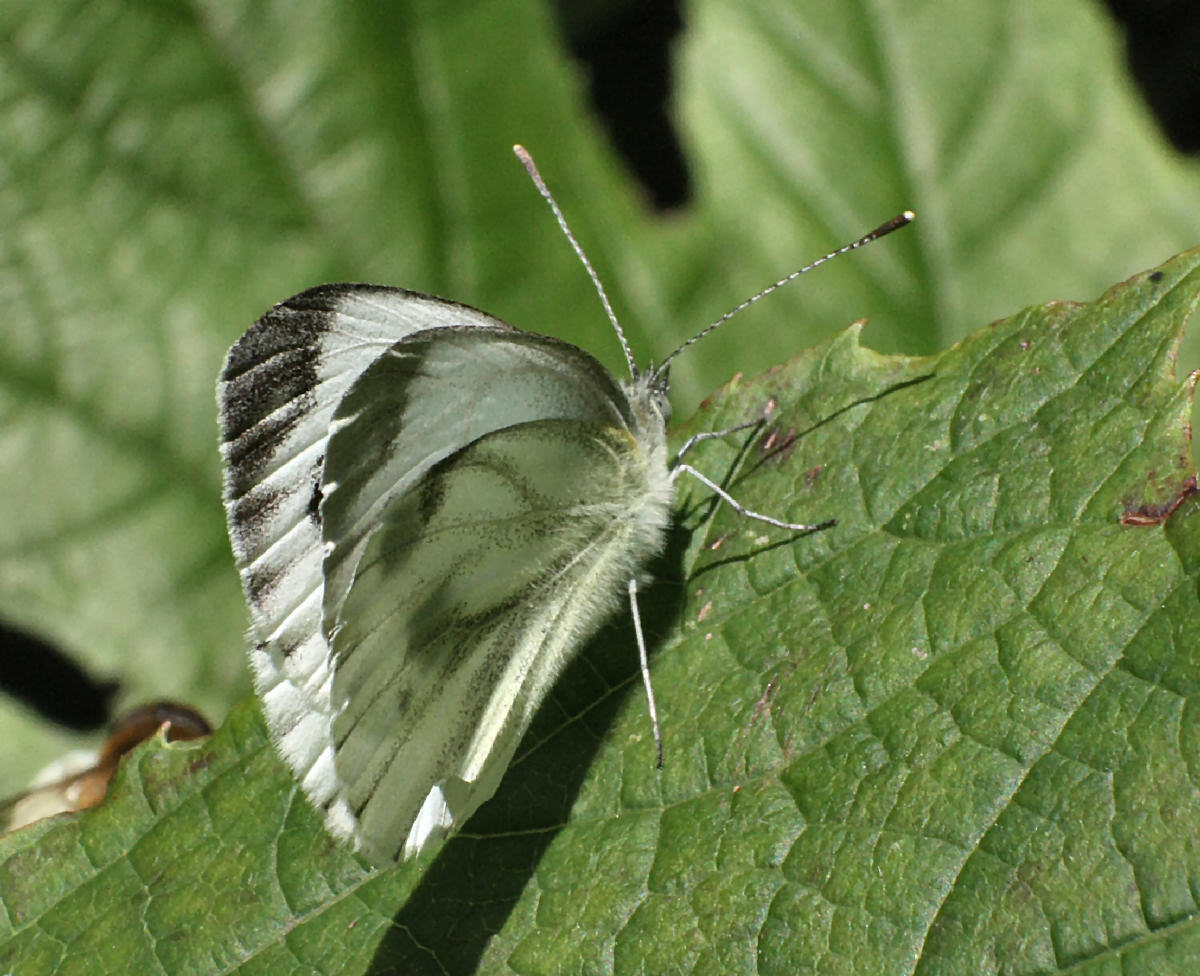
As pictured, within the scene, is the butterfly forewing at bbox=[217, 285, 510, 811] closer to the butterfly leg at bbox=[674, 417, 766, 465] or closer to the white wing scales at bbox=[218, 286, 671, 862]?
the white wing scales at bbox=[218, 286, 671, 862]

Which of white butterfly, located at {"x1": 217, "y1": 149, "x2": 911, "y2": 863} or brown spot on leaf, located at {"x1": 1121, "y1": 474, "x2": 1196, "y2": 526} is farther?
white butterfly, located at {"x1": 217, "y1": 149, "x2": 911, "y2": 863}

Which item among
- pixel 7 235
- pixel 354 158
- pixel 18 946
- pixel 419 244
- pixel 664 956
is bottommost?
pixel 664 956

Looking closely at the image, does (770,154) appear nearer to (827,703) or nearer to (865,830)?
(827,703)

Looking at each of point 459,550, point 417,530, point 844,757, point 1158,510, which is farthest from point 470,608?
point 1158,510

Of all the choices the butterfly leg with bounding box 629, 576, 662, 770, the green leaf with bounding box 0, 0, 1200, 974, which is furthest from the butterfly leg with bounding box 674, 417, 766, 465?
the butterfly leg with bounding box 629, 576, 662, 770

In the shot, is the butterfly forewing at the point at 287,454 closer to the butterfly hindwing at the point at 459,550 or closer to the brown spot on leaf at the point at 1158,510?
the butterfly hindwing at the point at 459,550

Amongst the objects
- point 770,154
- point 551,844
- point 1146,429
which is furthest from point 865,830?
point 770,154

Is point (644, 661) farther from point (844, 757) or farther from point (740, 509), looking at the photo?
point (844, 757)
